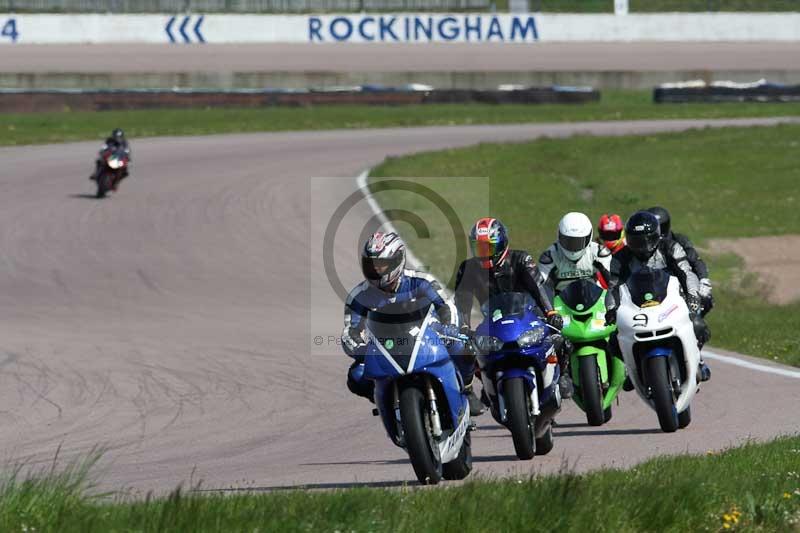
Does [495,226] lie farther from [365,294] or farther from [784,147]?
[784,147]

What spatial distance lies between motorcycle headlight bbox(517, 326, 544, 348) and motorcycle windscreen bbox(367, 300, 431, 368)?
1.08 m

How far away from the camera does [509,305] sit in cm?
973

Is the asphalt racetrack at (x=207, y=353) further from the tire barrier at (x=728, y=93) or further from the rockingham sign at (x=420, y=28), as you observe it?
the rockingham sign at (x=420, y=28)

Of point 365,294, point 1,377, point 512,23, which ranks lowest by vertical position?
point 1,377

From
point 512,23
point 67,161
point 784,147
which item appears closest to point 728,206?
point 784,147

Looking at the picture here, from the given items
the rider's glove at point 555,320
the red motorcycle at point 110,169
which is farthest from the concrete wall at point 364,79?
the rider's glove at point 555,320

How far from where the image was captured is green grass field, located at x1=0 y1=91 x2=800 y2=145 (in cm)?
3969

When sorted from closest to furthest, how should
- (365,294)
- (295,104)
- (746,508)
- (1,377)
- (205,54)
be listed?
1. (746,508)
2. (365,294)
3. (1,377)
4. (295,104)
5. (205,54)

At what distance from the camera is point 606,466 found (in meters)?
9.32

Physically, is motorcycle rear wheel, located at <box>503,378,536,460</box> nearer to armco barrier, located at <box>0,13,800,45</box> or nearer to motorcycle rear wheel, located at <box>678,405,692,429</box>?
motorcycle rear wheel, located at <box>678,405,692,429</box>

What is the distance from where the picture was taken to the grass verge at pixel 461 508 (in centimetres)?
679

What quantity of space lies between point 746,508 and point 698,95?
4104 cm

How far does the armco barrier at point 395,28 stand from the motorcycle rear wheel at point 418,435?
1804 inches

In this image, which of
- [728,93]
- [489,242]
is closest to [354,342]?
[489,242]
